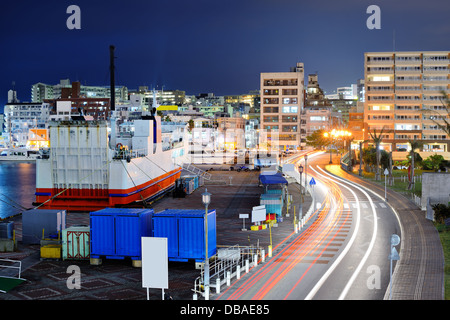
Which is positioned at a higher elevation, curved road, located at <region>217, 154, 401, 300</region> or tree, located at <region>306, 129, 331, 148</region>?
tree, located at <region>306, 129, 331, 148</region>

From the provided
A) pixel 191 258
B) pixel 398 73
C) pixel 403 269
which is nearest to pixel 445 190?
pixel 403 269

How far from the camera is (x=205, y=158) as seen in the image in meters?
117

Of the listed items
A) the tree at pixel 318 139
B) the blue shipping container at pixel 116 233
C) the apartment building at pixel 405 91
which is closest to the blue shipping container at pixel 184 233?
the blue shipping container at pixel 116 233

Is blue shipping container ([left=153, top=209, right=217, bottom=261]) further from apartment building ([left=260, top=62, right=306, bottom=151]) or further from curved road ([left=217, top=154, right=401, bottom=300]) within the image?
apartment building ([left=260, top=62, right=306, bottom=151])

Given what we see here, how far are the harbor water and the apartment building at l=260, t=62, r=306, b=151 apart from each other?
80692mm

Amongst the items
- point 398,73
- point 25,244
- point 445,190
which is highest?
point 398,73

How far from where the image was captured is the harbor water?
213 feet

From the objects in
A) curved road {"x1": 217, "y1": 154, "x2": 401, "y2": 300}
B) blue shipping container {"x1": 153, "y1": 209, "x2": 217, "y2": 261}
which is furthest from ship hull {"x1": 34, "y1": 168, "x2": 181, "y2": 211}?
blue shipping container {"x1": 153, "y1": 209, "x2": 217, "y2": 261}

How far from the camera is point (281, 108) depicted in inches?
6447

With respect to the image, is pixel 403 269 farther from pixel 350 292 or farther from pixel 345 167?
pixel 345 167

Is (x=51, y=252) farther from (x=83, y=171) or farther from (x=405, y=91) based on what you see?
(x=405, y=91)

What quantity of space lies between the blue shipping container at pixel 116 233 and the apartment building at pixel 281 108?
137128 millimetres

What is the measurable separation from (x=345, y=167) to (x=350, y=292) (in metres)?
66.9
